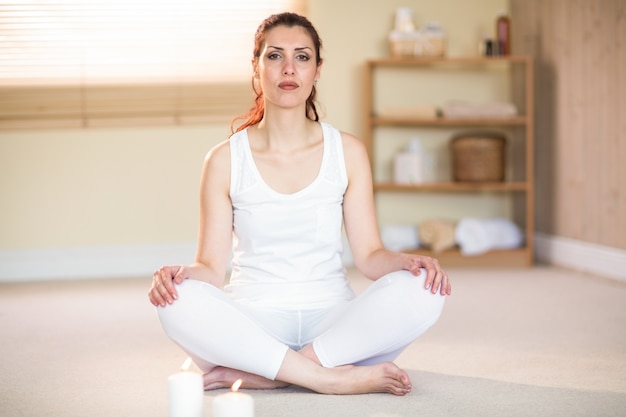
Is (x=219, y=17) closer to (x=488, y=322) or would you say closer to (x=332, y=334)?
(x=488, y=322)

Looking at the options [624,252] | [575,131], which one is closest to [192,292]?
[624,252]

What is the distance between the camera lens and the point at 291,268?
194 cm

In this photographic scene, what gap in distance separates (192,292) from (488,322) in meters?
1.33

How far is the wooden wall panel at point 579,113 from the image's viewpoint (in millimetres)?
→ 3600

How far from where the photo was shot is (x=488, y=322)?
275 centimetres

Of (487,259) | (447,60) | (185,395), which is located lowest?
(487,259)

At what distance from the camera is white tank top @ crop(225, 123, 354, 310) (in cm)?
194

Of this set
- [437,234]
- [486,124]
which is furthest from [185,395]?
[486,124]

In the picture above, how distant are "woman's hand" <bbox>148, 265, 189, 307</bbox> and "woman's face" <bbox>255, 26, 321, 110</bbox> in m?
0.51

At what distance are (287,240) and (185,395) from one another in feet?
2.15

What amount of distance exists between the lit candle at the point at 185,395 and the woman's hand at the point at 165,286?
36 centimetres

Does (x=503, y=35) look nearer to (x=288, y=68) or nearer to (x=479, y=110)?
(x=479, y=110)

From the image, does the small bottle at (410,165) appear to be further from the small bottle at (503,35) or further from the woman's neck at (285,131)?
the woman's neck at (285,131)

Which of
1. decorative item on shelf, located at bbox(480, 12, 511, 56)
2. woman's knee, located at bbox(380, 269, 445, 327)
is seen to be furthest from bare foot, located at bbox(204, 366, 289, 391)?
decorative item on shelf, located at bbox(480, 12, 511, 56)
